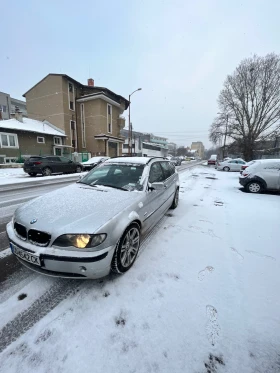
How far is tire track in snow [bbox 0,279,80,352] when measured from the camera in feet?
5.23

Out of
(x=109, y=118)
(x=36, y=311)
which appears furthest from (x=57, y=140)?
(x=36, y=311)

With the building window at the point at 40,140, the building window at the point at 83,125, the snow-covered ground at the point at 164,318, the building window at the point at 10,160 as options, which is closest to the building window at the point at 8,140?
the building window at the point at 10,160

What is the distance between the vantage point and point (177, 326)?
5.62ft

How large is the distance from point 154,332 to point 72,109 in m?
30.9

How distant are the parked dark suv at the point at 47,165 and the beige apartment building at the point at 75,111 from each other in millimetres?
11436

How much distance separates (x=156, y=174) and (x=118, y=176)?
33.0 inches

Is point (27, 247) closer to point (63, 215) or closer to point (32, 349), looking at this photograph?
point (63, 215)

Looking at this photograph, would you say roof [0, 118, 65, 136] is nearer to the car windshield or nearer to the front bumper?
the car windshield

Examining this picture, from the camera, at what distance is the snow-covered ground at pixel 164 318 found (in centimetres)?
143

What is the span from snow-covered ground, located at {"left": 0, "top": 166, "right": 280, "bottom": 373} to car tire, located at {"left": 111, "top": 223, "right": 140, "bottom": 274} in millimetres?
136

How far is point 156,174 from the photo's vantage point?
12.4 ft

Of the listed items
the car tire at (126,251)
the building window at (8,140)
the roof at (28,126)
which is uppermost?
the roof at (28,126)

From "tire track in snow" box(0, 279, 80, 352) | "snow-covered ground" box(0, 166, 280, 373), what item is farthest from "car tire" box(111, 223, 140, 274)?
"tire track in snow" box(0, 279, 80, 352)

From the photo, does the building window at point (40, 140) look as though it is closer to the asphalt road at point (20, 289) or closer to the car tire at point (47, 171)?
the car tire at point (47, 171)
